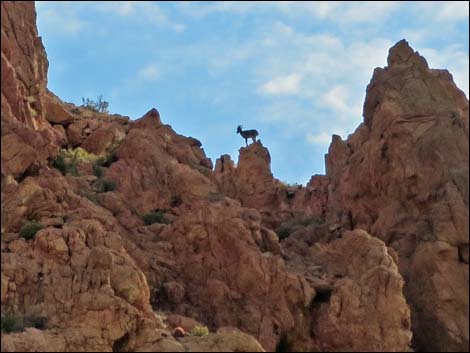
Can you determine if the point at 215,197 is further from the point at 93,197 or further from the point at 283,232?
the point at 93,197

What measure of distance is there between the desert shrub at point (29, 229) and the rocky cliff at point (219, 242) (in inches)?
2.5

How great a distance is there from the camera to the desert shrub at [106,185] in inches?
1356

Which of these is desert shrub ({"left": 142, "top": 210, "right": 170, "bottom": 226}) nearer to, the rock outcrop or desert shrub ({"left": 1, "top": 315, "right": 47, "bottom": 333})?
the rock outcrop

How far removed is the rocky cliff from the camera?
2422cm

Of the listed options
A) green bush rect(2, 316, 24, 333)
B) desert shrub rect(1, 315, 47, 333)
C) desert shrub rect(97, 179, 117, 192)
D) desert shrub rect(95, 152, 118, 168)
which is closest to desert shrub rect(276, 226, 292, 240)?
desert shrub rect(97, 179, 117, 192)

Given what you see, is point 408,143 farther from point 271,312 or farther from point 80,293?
point 80,293

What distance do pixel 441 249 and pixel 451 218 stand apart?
4.19 ft

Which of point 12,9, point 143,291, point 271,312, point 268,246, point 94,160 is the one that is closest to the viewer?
point 143,291

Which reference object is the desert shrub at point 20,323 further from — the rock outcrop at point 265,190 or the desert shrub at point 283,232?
the rock outcrop at point 265,190

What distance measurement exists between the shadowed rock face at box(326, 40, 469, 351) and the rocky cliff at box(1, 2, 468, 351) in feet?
0.24

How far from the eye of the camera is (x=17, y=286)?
24281 millimetres

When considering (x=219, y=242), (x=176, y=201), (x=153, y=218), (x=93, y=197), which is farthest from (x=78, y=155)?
(x=219, y=242)

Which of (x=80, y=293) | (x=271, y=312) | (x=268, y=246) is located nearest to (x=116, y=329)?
(x=80, y=293)

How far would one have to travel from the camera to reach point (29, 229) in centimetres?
2662
